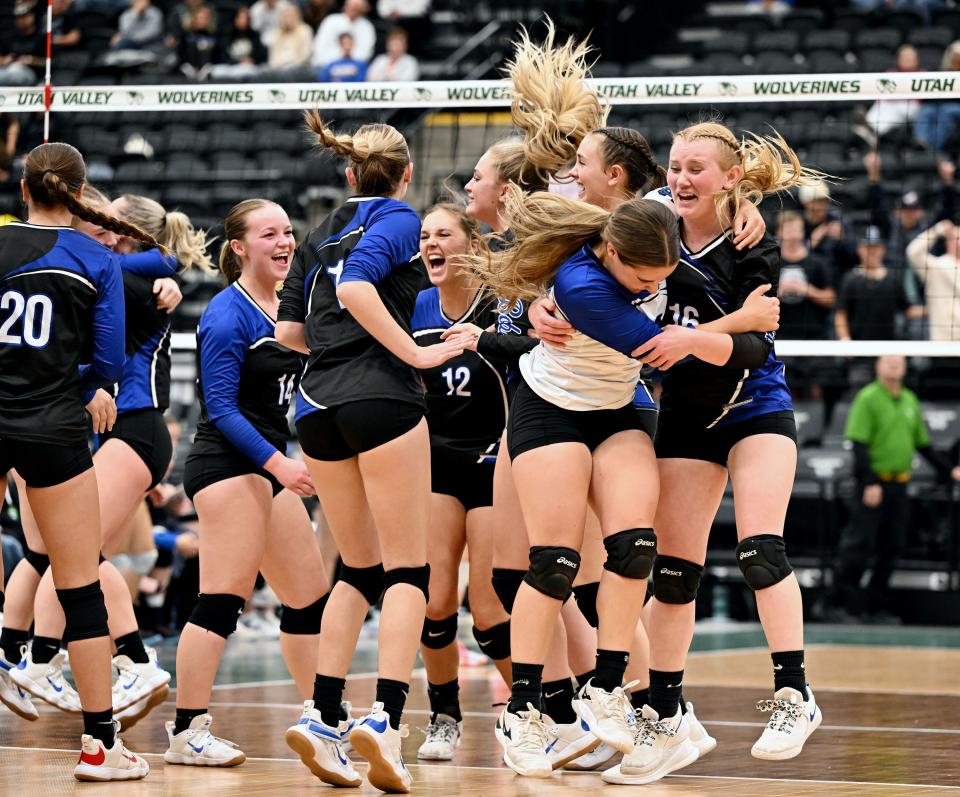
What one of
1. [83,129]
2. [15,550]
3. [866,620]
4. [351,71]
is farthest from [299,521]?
[83,129]

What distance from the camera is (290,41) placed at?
51.6 ft

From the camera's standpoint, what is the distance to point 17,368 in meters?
4.83

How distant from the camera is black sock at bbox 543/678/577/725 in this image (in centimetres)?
536

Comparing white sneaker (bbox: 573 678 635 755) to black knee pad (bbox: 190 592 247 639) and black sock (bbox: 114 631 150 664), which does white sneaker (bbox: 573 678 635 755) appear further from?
black sock (bbox: 114 631 150 664)

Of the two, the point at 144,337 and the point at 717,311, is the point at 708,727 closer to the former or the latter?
the point at 717,311

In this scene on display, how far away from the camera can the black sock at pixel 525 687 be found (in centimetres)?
483

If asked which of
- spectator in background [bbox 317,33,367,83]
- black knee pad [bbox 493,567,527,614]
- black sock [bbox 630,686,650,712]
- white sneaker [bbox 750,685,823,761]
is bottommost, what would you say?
black sock [bbox 630,686,650,712]

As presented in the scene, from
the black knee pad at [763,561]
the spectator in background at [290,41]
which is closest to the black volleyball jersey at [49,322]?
the black knee pad at [763,561]

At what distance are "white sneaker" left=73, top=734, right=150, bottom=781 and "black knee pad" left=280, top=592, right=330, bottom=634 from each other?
859 millimetres

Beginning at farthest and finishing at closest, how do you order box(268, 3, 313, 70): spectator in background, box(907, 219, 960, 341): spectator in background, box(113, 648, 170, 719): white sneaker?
box(268, 3, 313, 70): spectator in background, box(907, 219, 960, 341): spectator in background, box(113, 648, 170, 719): white sneaker

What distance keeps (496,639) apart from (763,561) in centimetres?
137

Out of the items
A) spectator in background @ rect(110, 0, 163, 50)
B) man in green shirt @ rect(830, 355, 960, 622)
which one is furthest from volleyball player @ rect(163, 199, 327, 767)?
spectator in background @ rect(110, 0, 163, 50)

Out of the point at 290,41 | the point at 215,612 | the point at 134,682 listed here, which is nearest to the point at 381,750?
the point at 215,612

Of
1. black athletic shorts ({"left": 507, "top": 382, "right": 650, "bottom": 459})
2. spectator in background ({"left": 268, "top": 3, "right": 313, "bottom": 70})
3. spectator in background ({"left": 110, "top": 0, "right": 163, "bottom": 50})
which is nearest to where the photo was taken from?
black athletic shorts ({"left": 507, "top": 382, "right": 650, "bottom": 459})
